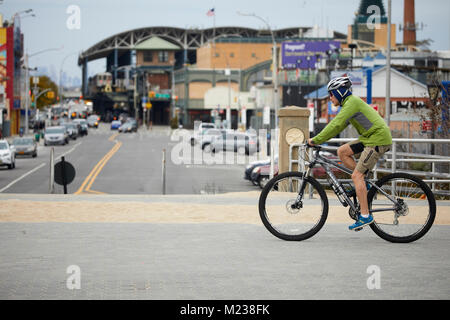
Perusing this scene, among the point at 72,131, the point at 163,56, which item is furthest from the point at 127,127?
the point at 163,56

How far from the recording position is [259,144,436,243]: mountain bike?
8.51 meters

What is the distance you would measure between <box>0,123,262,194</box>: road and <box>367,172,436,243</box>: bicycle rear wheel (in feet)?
67.2

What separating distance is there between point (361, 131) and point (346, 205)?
84 cm

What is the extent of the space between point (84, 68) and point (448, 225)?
18913cm

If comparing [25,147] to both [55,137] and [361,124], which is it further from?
[361,124]

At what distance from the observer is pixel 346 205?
855 cm

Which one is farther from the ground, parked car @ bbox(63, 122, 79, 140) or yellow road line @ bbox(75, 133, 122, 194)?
parked car @ bbox(63, 122, 79, 140)

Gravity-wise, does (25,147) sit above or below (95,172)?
above

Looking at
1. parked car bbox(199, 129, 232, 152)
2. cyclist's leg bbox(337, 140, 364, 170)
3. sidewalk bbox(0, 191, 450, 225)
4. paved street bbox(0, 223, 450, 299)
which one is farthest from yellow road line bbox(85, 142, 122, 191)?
cyclist's leg bbox(337, 140, 364, 170)

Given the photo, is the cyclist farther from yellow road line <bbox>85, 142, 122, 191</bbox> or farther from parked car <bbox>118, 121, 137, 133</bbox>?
parked car <bbox>118, 121, 137, 133</bbox>

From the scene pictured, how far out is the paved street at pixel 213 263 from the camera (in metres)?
5.94

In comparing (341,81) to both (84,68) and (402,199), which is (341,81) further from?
(84,68)

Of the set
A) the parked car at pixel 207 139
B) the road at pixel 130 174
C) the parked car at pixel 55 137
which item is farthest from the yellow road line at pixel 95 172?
the parked car at pixel 55 137

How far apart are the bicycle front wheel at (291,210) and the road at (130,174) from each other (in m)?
20.2
